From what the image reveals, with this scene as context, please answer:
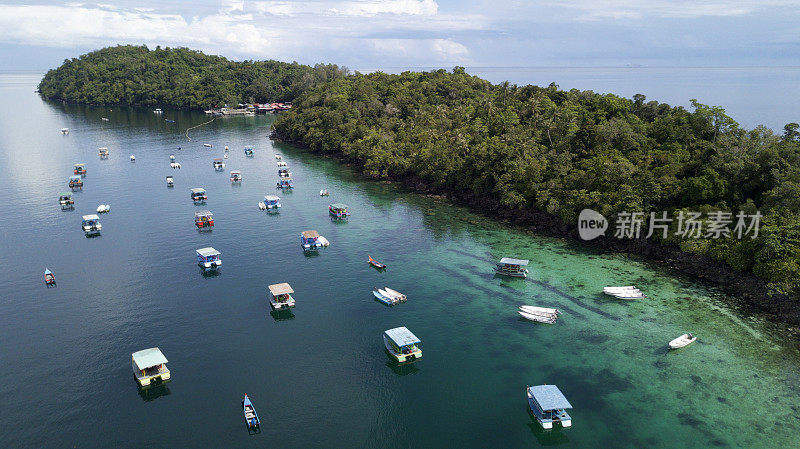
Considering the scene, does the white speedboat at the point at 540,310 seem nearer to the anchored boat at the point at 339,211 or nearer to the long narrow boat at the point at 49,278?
the anchored boat at the point at 339,211

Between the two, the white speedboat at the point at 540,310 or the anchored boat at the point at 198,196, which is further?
the anchored boat at the point at 198,196

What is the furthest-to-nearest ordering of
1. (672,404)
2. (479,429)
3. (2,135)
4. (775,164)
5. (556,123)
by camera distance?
1. (2,135)
2. (556,123)
3. (775,164)
4. (672,404)
5. (479,429)

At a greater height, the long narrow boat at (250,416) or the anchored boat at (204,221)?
the anchored boat at (204,221)

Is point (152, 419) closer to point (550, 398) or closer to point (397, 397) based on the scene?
point (397, 397)

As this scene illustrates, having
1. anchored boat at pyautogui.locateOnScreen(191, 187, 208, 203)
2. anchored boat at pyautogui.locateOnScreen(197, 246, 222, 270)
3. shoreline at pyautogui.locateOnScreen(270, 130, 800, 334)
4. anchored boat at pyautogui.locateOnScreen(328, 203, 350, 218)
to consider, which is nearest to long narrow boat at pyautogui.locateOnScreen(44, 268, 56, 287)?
anchored boat at pyautogui.locateOnScreen(197, 246, 222, 270)

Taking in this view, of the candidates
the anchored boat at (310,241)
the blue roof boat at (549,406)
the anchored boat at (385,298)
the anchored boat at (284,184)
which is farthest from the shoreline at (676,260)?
the anchored boat at (284,184)

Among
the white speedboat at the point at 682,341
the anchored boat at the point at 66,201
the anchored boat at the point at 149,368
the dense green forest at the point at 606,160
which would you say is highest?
the dense green forest at the point at 606,160

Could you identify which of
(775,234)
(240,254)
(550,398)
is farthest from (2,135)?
(775,234)
